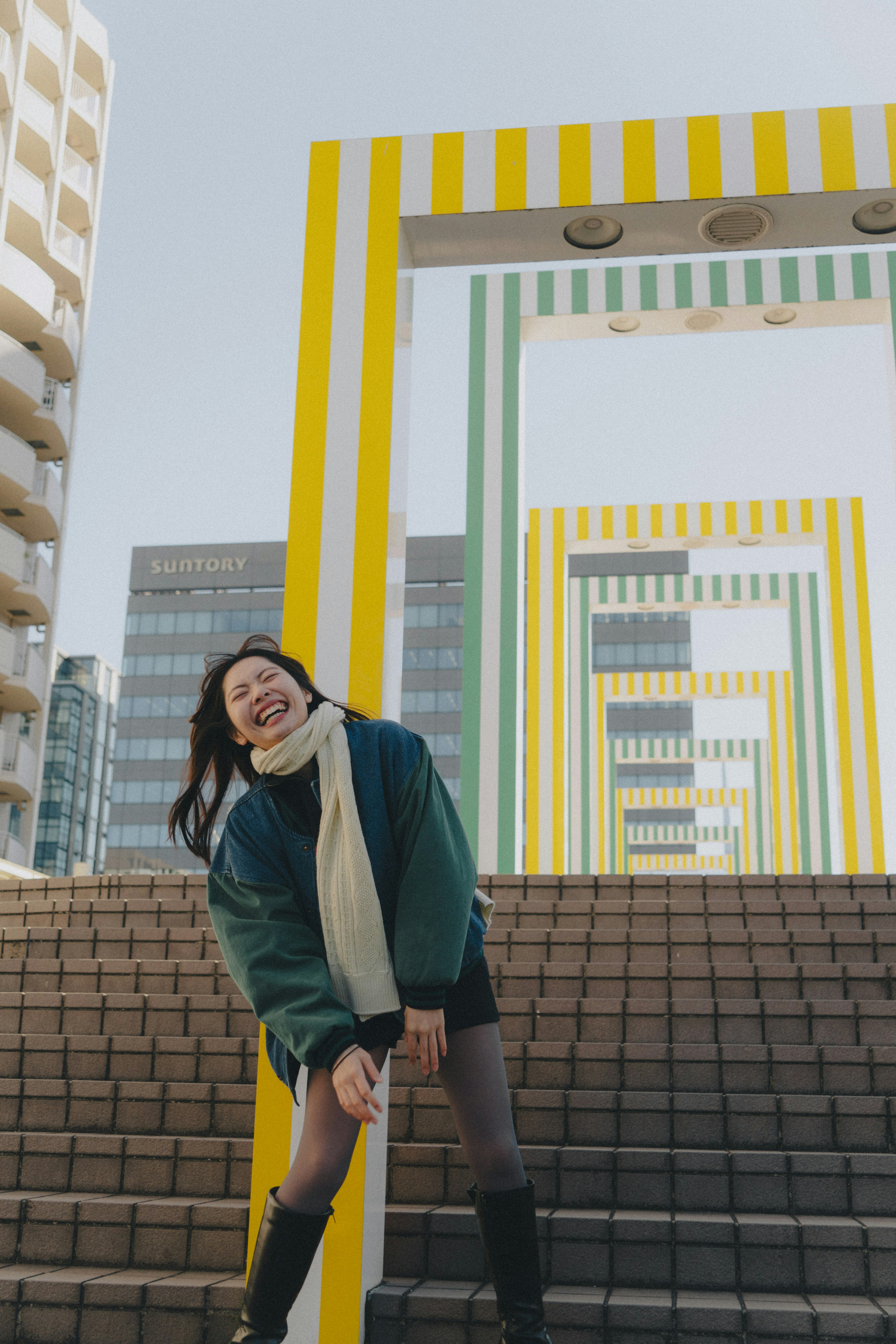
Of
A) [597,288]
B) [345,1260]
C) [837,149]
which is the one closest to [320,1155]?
[345,1260]

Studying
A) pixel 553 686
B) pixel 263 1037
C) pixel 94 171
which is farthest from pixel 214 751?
pixel 94 171

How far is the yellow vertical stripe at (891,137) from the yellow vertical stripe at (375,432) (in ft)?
4.96

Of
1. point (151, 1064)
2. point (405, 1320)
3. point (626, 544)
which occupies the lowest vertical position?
point (405, 1320)

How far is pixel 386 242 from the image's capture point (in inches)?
142

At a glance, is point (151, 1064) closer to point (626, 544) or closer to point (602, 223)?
point (602, 223)

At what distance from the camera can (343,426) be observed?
11.3ft

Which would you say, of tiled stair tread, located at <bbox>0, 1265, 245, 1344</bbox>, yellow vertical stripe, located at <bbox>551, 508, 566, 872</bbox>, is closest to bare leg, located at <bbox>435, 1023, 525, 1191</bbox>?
tiled stair tread, located at <bbox>0, 1265, 245, 1344</bbox>

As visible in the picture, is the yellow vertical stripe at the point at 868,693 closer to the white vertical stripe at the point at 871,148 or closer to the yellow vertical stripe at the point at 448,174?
the white vertical stripe at the point at 871,148

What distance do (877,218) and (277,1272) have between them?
3.43 metres

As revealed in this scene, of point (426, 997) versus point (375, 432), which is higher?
point (375, 432)

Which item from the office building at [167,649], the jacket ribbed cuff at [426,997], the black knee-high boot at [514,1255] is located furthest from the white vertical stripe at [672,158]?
the office building at [167,649]

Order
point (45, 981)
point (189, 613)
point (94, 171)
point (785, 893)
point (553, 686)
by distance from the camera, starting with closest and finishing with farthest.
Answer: point (45, 981) < point (785, 893) < point (553, 686) < point (94, 171) < point (189, 613)

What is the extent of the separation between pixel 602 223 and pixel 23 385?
2289 centimetres

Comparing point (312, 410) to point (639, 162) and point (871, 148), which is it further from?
point (871, 148)
